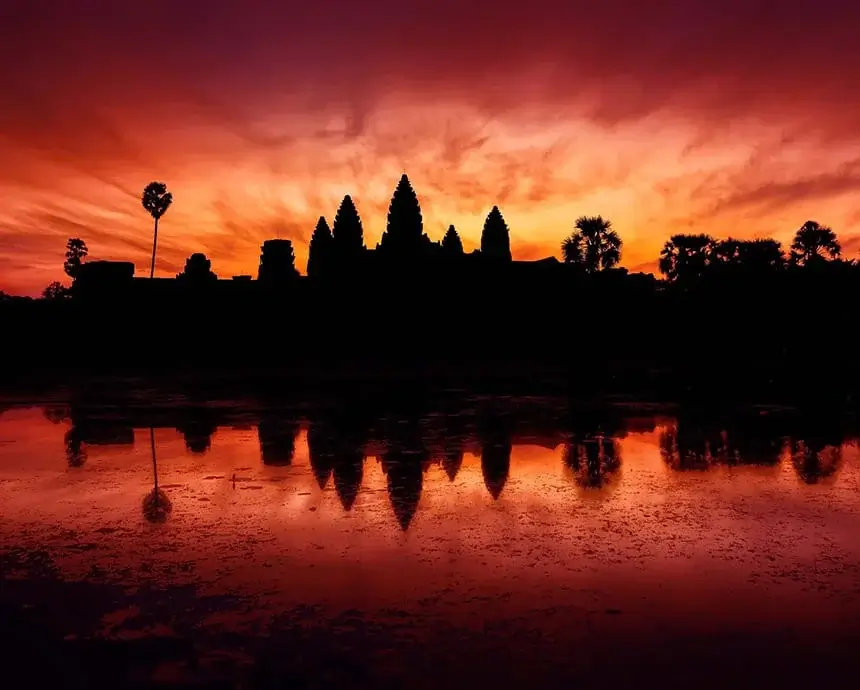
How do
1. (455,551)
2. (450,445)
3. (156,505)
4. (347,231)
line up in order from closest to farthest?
1. (455,551)
2. (156,505)
3. (450,445)
4. (347,231)

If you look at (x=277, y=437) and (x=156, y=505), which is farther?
(x=277, y=437)

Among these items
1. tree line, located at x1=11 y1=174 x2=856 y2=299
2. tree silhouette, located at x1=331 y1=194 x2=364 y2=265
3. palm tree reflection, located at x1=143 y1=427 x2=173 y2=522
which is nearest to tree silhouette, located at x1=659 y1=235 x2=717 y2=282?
tree line, located at x1=11 y1=174 x2=856 y2=299

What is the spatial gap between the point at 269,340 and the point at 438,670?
124 ft

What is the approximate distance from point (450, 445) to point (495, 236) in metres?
52.6

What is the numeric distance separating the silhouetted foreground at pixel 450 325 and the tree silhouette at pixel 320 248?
46.1 ft

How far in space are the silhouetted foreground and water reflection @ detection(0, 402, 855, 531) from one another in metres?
15.3

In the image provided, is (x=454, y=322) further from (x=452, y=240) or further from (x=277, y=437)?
(x=277, y=437)

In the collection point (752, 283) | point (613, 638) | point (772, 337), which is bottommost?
point (613, 638)

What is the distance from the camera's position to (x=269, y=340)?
4084 cm

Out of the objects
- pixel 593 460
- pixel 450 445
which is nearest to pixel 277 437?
pixel 450 445

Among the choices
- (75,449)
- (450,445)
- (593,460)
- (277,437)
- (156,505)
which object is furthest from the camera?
(277,437)

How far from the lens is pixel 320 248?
64250mm

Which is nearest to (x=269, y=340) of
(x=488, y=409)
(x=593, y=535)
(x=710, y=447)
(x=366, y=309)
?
(x=366, y=309)

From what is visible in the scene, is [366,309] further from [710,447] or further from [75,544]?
[75,544]
